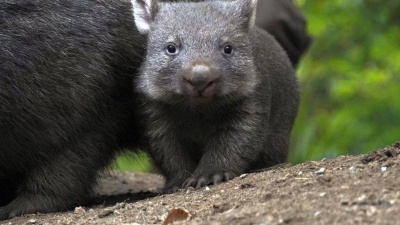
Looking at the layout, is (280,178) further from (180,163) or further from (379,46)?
(379,46)

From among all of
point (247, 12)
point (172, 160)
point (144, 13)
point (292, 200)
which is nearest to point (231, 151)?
point (172, 160)

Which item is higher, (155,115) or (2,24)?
(2,24)

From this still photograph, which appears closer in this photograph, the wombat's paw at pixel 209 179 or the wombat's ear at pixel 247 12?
the wombat's paw at pixel 209 179

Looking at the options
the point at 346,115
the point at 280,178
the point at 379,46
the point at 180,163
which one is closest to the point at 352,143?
the point at 346,115

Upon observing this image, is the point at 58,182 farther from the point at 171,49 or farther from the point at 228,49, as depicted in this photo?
the point at 228,49

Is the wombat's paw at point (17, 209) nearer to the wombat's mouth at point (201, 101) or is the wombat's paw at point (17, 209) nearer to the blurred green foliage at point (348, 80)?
the wombat's mouth at point (201, 101)

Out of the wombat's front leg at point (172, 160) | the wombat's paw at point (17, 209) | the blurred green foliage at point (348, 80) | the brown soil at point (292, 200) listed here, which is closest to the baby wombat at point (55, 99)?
the wombat's paw at point (17, 209)
